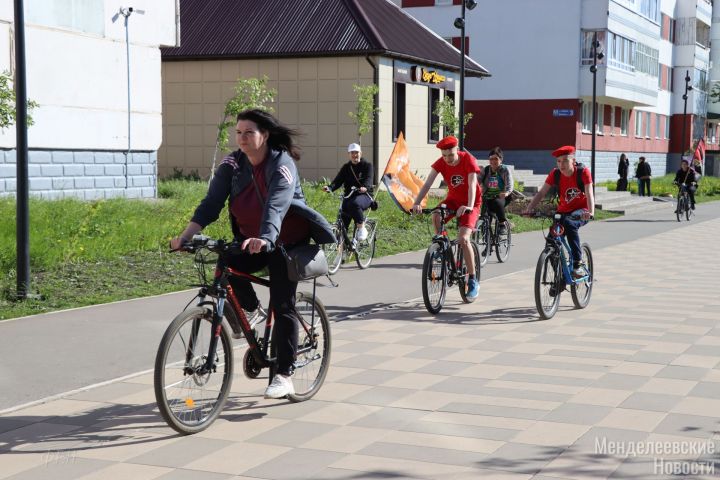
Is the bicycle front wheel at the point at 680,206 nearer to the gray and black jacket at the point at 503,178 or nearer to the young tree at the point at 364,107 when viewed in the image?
the young tree at the point at 364,107

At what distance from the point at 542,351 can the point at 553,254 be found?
2336 millimetres

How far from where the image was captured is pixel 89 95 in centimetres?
2080

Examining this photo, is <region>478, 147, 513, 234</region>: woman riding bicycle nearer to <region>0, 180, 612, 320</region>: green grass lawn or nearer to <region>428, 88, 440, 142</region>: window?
<region>0, 180, 612, 320</region>: green grass lawn

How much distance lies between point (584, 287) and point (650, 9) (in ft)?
156

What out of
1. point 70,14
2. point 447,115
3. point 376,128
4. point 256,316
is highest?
point 70,14

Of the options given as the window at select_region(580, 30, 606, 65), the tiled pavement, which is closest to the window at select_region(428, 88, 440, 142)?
the window at select_region(580, 30, 606, 65)

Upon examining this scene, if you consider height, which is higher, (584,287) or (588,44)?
(588,44)

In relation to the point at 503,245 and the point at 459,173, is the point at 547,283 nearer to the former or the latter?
the point at 459,173

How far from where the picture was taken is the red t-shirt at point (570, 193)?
34.2 ft

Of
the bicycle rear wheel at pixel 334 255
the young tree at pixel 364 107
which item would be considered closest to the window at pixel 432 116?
the young tree at pixel 364 107

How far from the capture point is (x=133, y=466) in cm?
498

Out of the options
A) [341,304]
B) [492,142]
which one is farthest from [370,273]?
[492,142]

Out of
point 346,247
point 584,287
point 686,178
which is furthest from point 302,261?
point 686,178

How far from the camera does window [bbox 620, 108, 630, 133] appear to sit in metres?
53.9
